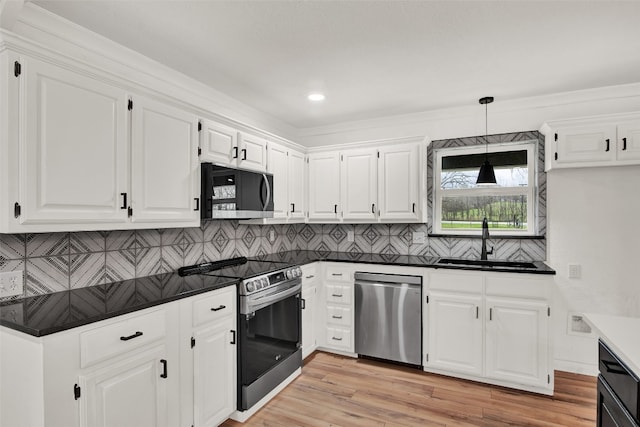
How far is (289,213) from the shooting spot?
365 cm

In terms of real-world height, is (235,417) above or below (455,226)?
below

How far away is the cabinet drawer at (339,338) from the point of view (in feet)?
11.3

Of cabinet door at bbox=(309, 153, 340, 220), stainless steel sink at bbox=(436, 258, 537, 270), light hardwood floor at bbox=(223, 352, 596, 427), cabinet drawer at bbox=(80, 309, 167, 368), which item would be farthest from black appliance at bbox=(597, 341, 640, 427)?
cabinet door at bbox=(309, 153, 340, 220)

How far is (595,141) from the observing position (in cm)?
288

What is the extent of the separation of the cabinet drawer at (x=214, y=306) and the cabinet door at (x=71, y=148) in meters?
0.67

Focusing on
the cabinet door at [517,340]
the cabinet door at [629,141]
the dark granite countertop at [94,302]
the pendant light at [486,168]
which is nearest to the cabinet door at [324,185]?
the pendant light at [486,168]

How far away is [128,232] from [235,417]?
4.89 ft

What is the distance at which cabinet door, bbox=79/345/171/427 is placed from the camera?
61.4 inches

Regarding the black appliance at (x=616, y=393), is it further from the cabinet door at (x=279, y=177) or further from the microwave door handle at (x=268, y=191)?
the cabinet door at (x=279, y=177)

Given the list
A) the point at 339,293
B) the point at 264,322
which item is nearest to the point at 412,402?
the point at 339,293

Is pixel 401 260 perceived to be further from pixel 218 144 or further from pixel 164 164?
pixel 164 164

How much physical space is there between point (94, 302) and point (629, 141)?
3970mm

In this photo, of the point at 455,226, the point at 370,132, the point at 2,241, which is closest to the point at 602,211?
the point at 455,226

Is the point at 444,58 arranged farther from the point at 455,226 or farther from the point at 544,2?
the point at 455,226
